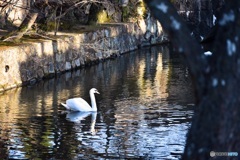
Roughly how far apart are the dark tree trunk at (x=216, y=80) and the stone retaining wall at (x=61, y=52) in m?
13.5

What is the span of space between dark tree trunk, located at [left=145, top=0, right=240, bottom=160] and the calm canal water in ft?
16.4

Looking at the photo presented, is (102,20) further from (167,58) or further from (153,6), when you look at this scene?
(153,6)

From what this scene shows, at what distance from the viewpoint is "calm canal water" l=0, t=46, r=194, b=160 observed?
35.9ft

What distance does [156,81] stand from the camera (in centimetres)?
2008

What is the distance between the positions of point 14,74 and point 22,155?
29.7ft

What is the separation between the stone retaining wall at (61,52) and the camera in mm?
19250

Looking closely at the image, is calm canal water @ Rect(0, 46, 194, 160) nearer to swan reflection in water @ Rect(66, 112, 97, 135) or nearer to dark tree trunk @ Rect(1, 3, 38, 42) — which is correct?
swan reflection in water @ Rect(66, 112, 97, 135)

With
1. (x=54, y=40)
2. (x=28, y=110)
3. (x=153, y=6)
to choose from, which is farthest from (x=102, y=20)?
(x=153, y=6)

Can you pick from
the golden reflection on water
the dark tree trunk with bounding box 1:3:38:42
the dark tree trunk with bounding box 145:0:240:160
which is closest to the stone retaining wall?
the dark tree trunk with bounding box 1:3:38:42

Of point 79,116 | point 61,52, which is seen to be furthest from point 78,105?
point 61,52

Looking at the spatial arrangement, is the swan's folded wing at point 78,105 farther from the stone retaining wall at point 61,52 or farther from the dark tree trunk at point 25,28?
the dark tree trunk at point 25,28

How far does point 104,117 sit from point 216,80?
30.1 ft

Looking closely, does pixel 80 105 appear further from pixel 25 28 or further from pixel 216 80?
pixel 216 80

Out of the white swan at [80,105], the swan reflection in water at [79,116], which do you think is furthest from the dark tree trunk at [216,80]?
the white swan at [80,105]
